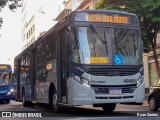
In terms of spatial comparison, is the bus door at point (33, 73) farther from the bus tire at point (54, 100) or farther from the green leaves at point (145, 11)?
the green leaves at point (145, 11)

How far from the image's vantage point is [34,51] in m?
18.4

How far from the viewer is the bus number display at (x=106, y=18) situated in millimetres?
12836

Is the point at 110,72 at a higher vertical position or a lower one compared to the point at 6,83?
higher

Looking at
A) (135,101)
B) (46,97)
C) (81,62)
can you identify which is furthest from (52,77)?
(135,101)

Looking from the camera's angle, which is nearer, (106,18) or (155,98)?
(106,18)

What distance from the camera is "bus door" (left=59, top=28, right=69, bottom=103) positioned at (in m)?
12.8

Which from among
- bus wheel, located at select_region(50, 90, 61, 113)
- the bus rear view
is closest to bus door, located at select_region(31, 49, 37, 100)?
bus wheel, located at select_region(50, 90, 61, 113)

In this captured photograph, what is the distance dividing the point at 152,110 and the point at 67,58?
598 cm

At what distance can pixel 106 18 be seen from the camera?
42.8 ft

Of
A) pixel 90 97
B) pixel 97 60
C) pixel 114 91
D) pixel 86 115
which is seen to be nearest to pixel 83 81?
pixel 90 97

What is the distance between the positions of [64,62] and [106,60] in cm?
164

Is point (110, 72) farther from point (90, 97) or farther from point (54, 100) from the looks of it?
point (54, 100)

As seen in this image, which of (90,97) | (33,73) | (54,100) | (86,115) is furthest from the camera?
(33,73)

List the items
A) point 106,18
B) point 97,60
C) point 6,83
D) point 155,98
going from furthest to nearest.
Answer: point 6,83 → point 155,98 → point 106,18 → point 97,60
